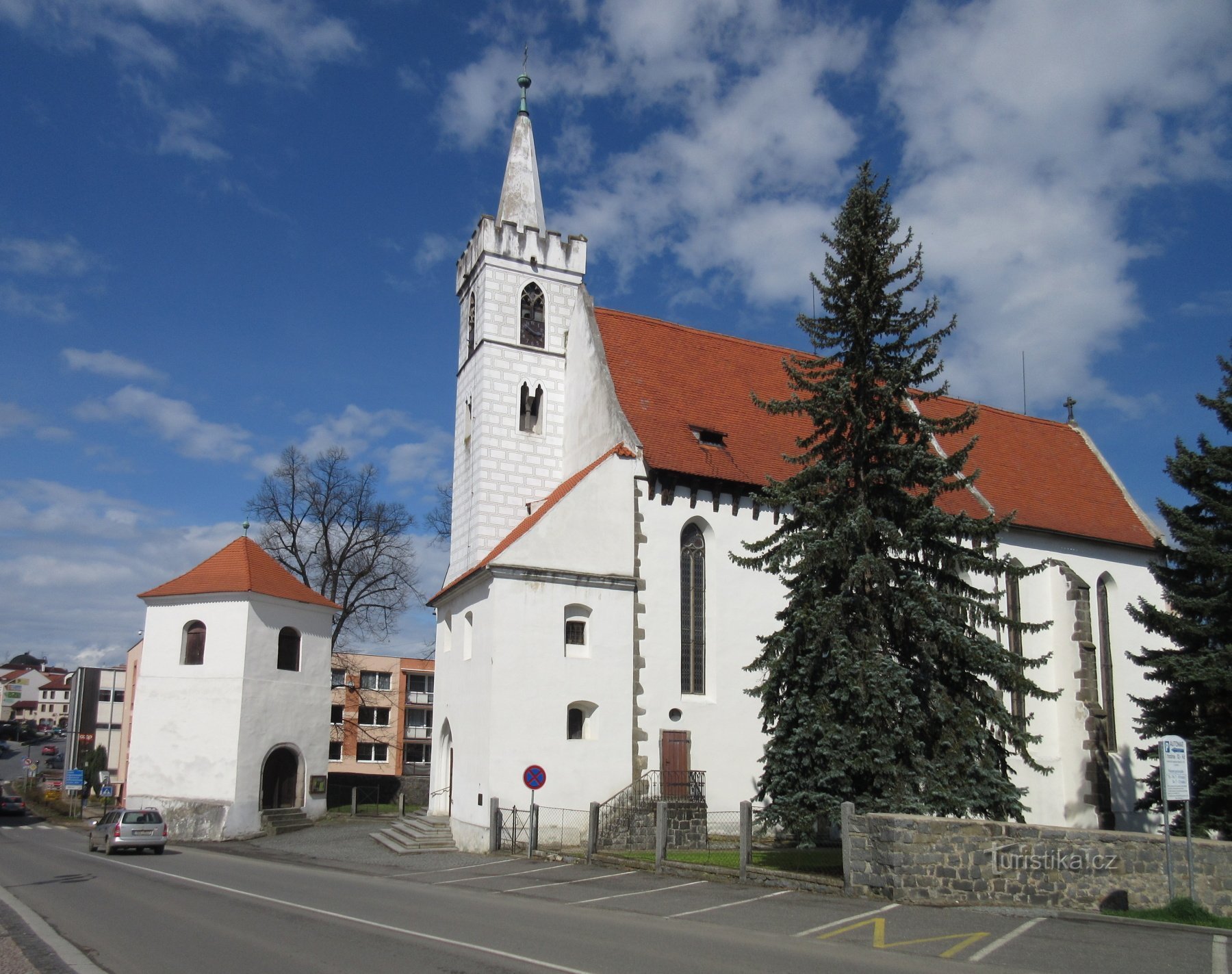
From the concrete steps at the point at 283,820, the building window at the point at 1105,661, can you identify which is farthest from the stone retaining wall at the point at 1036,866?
the concrete steps at the point at 283,820

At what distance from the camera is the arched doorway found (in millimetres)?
29109

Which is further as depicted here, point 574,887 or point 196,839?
point 196,839

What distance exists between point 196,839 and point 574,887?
53.3 ft

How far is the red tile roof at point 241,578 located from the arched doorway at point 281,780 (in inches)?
176

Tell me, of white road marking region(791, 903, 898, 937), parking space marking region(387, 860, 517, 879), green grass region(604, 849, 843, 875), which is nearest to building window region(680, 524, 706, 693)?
green grass region(604, 849, 843, 875)

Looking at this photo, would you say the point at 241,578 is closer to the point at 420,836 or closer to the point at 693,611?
the point at 420,836

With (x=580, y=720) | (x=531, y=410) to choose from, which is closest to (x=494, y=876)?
(x=580, y=720)

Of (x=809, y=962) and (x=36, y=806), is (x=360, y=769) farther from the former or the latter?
(x=809, y=962)

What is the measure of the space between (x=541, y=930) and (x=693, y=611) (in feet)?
41.9

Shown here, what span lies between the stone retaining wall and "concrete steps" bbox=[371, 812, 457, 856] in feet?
37.6

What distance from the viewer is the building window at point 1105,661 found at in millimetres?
26422

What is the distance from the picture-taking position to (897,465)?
55.9ft

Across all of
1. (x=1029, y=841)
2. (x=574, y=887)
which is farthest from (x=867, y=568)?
(x=574, y=887)

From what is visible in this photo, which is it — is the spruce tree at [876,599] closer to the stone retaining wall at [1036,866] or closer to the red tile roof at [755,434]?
the stone retaining wall at [1036,866]
